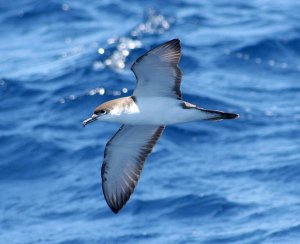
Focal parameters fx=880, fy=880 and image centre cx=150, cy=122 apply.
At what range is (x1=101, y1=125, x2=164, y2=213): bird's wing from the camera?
1076 centimetres

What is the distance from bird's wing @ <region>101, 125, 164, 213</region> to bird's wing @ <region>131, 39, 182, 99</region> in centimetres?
94

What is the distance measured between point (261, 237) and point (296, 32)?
7.04 metres

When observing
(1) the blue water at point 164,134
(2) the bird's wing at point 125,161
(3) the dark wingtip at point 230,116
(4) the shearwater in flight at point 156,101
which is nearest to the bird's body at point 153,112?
(4) the shearwater in flight at point 156,101

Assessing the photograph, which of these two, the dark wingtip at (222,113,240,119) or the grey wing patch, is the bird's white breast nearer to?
the grey wing patch

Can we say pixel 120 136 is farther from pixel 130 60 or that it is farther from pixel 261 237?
pixel 130 60

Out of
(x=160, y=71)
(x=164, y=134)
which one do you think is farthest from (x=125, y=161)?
(x=164, y=134)

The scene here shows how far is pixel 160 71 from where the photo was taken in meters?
9.72

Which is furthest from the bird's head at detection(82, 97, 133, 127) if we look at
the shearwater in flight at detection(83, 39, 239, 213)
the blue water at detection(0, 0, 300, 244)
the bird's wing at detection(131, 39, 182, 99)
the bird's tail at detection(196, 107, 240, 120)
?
the blue water at detection(0, 0, 300, 244)

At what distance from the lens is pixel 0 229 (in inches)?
541

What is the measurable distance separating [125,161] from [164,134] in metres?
4.33

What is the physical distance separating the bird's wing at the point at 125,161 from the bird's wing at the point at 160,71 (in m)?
0.94

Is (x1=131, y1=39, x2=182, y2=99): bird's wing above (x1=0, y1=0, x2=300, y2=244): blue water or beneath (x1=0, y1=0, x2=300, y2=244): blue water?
above

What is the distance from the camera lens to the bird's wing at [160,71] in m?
9.48

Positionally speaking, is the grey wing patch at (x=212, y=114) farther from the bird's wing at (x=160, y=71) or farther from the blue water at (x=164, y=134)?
the blue water at (x=164, y=134)
